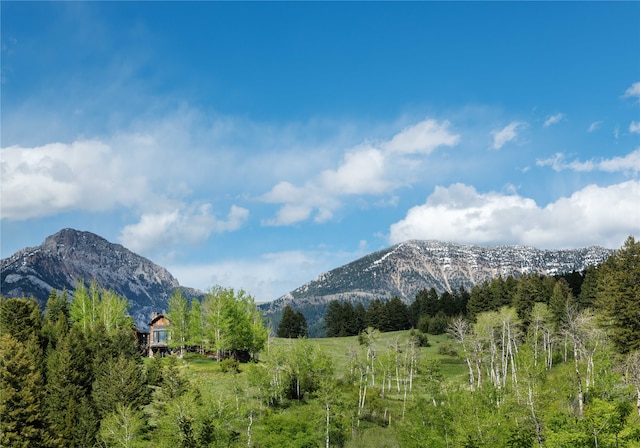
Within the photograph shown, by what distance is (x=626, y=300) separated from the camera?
6519cm

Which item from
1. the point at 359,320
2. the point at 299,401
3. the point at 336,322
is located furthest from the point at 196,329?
the point at 359,320

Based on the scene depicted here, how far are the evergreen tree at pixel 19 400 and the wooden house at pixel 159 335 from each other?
5201cm

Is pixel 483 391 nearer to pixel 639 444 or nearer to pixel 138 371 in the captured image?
pixel 639 444

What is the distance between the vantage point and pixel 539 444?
176ft

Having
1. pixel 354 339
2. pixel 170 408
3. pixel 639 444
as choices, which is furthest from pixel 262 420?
pixel 354 339

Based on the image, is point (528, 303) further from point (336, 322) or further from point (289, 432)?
point (289, 432)

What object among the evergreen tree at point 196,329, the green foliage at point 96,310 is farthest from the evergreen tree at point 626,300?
the green foliage at point 96,310

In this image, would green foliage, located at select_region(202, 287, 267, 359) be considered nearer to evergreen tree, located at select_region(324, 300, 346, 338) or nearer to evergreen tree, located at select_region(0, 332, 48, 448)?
evergreen tree, located at select_region(0, 332, 48, 448)

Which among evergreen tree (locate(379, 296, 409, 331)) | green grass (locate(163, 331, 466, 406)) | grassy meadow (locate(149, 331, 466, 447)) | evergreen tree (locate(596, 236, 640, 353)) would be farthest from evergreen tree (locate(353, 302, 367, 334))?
evergreen tree (locate(596, 236, 640, 353))

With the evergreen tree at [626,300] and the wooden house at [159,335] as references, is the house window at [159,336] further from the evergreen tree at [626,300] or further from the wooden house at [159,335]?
the evergreen tree at [626,300]

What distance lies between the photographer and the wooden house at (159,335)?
115562 millimetres

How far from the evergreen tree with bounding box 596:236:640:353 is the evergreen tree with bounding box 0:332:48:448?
7600 cm

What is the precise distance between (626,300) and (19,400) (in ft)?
268

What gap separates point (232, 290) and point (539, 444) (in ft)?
230
